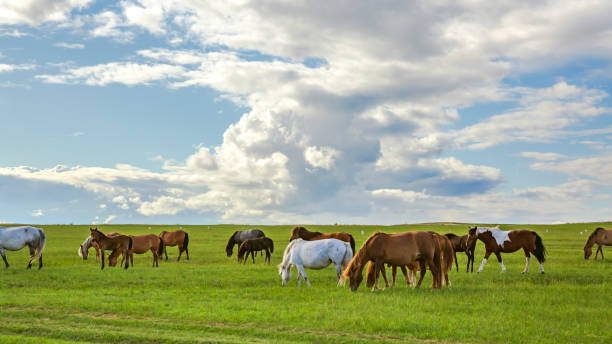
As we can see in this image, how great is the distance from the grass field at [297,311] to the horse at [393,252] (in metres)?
0.70

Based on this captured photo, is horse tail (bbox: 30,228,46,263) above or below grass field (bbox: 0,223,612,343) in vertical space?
above

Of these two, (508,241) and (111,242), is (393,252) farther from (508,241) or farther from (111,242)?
(111,242)

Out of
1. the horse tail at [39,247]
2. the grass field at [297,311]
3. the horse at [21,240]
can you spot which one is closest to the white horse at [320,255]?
the grass field at [297,311]

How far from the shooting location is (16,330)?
11484 mm

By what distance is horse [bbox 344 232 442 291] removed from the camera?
1589 centimetres

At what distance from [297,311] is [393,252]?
4.48 m

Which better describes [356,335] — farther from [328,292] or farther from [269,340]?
[328,292]

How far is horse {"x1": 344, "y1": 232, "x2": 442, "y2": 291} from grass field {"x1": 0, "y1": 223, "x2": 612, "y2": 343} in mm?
702

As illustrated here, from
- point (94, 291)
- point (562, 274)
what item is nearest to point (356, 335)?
point (94, 291)

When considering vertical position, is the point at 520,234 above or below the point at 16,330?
above

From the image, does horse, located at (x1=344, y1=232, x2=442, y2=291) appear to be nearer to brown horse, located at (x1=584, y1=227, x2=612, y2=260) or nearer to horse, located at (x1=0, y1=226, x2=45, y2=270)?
horse, located at (x1=0, y1=226, x2=45, y2=270)

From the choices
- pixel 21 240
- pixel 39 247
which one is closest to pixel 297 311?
pixel 39 247

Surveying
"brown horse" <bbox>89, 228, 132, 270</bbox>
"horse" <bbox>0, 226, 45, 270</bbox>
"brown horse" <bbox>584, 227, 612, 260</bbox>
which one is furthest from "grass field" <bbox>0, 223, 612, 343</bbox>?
"brown horse" <bbox>584, 227, 612, 260</bbox>

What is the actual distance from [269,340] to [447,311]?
17.5ft
